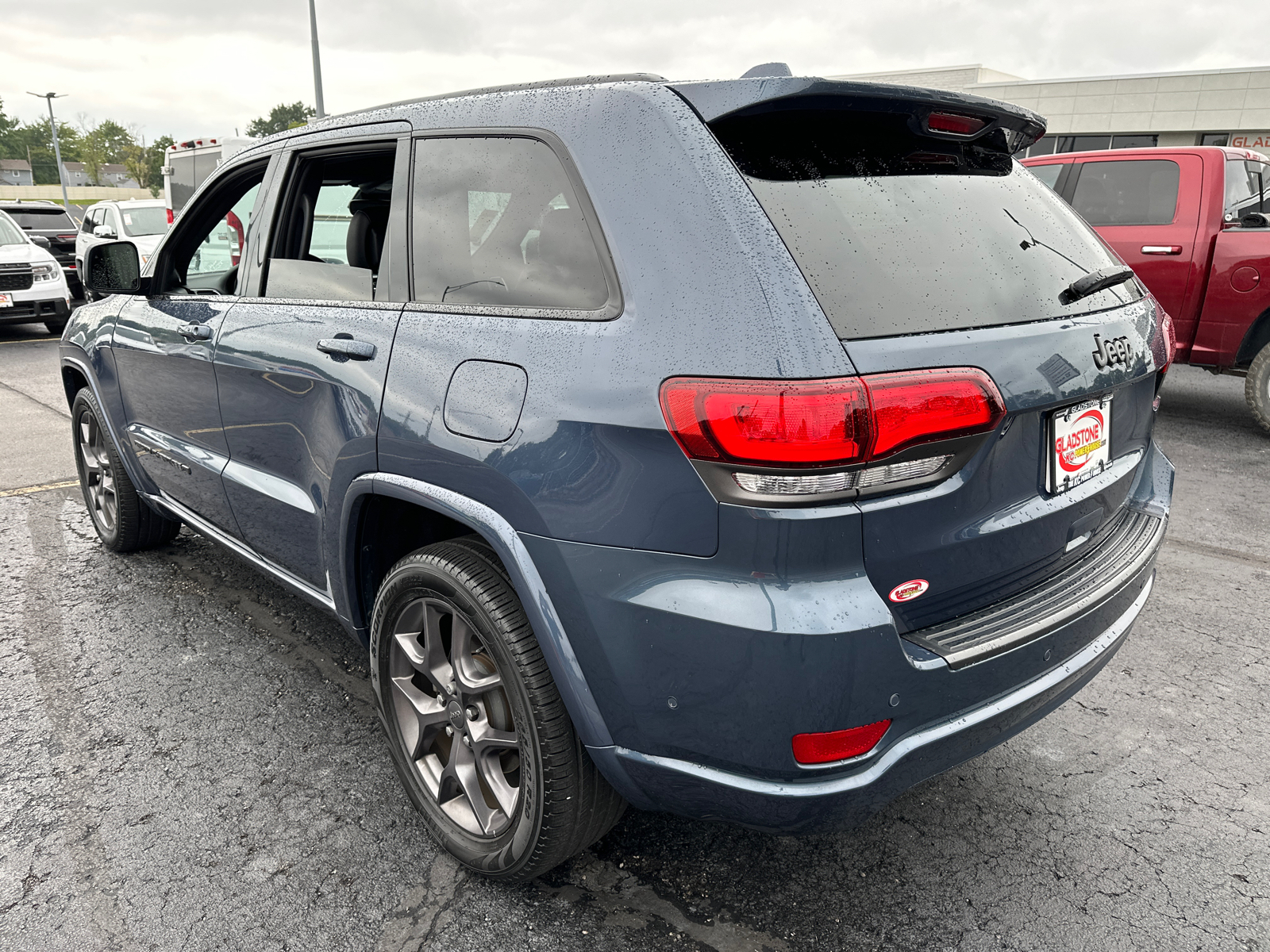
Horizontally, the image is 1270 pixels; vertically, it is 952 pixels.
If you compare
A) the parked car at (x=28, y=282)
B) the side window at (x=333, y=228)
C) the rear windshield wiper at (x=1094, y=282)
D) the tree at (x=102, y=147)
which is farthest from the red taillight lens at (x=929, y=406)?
the tree at (x=102, y=147)

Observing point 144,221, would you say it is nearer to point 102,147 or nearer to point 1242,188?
point 1242,188

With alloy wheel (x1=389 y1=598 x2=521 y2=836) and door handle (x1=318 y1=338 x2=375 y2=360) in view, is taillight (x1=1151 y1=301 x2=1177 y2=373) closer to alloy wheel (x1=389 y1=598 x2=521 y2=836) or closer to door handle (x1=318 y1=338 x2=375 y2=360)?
alloy wheel (x1=389 y1=598 x2=521 y2=836)

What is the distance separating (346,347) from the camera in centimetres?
229

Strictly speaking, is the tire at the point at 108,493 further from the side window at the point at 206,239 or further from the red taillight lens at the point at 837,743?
the red taillight lens at the point at 837,743

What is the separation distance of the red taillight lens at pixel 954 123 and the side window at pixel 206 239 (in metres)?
2.23

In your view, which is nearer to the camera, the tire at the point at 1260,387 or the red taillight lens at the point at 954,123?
the red taillight lens at the point at 954,123

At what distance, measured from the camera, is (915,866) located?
2258mm

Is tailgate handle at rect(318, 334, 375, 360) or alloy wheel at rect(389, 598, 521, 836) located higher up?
tailgate handle at rect(318, 334, 375, 360)

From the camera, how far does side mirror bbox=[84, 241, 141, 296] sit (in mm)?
3453

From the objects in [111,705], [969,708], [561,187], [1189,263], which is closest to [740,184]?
[561,187]

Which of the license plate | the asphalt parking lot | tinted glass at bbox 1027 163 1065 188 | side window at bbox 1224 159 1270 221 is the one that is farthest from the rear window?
tinted glass at bbox 1027 163 1065 188

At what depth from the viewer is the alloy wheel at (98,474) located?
13.9 feet

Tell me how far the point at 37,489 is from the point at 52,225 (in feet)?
45.4

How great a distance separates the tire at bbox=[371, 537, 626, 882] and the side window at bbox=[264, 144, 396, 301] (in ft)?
2.72
